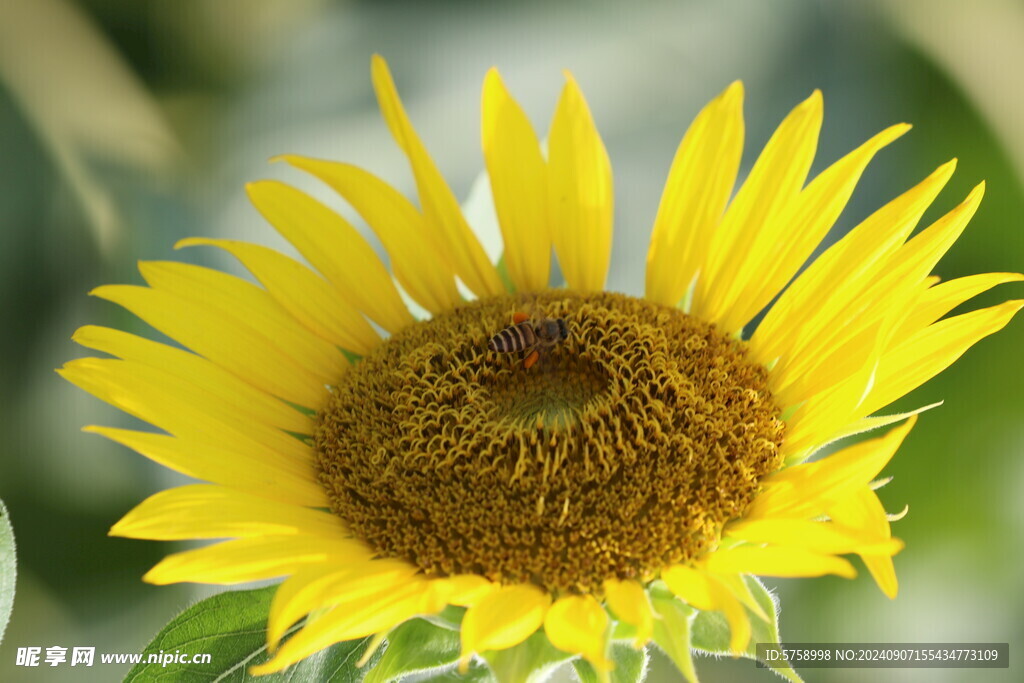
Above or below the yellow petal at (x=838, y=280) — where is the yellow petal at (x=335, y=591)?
below

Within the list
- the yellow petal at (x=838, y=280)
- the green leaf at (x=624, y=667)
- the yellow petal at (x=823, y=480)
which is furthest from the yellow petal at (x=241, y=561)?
the yellow petal at (x=838, y=280)

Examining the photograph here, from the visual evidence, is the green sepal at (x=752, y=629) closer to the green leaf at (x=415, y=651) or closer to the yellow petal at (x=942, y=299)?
the green leaf at (x=415, y=651)

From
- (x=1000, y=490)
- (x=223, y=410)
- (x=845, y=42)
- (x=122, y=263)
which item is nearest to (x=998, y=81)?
(x=845, y=42)

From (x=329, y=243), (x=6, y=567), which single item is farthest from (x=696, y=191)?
(x=6, y=567)

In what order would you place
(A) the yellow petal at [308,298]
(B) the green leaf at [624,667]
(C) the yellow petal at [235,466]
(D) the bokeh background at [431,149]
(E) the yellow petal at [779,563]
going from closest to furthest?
(E) the yellow petal at [779,563] → (B) the green leaf at [624,667] → (C) the yellow petal at [235,466] → (A) the yellow petal at [308,298] → (D) the bokeh background at [431,149]

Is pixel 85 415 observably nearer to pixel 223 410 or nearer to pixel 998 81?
pixel 223 410

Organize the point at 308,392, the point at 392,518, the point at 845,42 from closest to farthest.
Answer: the point at 392,518 → the point at 308,392 → the point at 845,42

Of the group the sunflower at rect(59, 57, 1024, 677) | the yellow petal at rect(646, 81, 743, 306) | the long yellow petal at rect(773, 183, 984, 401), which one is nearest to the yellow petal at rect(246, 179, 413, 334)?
the sunflower at rect(59, 57, 1024, 677)
